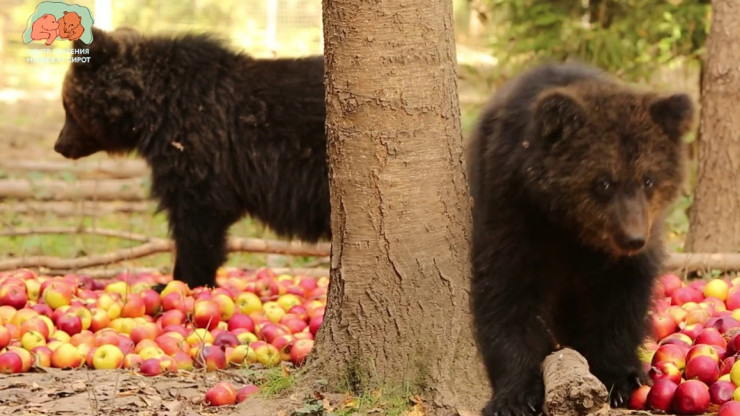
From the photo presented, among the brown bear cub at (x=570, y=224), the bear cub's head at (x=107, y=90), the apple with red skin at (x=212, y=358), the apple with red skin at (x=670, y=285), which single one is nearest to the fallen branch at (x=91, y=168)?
the bear cub's head at (x=107, y=90)

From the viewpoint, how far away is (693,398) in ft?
13.3

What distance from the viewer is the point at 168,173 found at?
6.88 metres

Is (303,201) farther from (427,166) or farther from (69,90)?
(427,166)

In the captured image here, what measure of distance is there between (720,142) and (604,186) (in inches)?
139

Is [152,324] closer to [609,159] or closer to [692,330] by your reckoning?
[609,159]

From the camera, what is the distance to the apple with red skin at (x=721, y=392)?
4115 millimetres

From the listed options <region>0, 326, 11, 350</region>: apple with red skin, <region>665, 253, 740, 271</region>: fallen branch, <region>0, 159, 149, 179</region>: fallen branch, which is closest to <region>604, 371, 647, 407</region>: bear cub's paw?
<region>665, 253, 740, 271</region>: fallen branch

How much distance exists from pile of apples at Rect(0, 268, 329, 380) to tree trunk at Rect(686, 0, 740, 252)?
10.0 feet

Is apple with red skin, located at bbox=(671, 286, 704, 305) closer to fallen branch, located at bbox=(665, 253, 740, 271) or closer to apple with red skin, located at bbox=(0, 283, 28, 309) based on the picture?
fallen branch, located at bbox=(665, 253, 740, 271)

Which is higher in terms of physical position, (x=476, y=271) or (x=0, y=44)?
(x=0, y=44)

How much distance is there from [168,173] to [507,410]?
3.76 metres

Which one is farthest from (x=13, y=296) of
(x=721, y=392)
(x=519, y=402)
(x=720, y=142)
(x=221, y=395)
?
(x=720, y=142)

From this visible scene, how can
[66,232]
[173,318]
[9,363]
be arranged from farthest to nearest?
[66,232] → [173,318] → [9,363]

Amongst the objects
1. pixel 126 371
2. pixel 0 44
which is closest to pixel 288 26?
pixel 0 44
